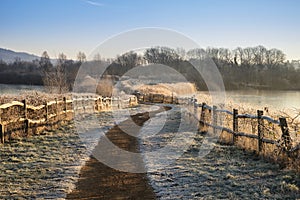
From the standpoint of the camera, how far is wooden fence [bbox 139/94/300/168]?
6914 millimetres

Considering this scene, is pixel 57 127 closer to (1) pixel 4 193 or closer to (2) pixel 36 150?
(2) pixel 36 150

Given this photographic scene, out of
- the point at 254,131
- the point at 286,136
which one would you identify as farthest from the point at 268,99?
the point at 286,136

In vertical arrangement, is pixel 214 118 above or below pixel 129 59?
below

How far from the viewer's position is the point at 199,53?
52.9 meters

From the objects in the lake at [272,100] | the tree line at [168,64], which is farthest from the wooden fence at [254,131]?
the tree line at [168,64]

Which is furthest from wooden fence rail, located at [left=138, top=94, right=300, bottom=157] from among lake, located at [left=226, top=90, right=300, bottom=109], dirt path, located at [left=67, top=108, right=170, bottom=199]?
lake, located at [left=226, top=90, right=300, bottom=109]

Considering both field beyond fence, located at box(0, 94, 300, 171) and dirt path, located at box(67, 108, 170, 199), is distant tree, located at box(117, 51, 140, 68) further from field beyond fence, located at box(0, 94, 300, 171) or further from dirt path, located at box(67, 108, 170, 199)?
dirt path, located at box(67, 108, 170, 199)

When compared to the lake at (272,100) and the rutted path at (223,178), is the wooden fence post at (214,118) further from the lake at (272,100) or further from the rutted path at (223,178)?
the lake at (272,100)

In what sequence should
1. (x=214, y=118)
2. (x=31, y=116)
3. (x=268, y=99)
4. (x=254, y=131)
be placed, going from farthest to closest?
1. (x=268, y=99)
2. (x=31, y=116)
3. (x=214, y=118)
4. (x=254, y=131)

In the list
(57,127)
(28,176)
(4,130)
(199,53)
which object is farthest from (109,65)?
(28,176)

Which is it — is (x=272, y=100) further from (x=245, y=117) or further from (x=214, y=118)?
(x=245, y=117)

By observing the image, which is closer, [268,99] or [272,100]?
[272,100]

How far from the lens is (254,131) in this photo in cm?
916

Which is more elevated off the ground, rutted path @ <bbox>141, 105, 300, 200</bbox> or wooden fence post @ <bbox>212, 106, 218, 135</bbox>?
wooden fence post @ <bbox>212, 106, 218, 135</bbox>
